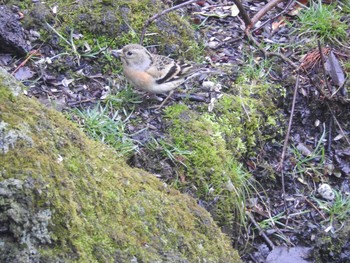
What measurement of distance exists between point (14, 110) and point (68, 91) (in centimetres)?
200

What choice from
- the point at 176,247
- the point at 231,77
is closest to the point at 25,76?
the point at 231,77

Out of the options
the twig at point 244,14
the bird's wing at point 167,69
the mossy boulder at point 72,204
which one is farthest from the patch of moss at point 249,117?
the mossy boulder at point 72,204

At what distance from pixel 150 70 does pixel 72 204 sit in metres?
2.31

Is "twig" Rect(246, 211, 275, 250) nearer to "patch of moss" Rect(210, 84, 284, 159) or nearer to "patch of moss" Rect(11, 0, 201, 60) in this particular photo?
"patch of moss" Rect(210, 84, 284, 159)

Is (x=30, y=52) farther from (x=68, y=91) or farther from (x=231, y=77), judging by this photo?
(x=231, y=77)

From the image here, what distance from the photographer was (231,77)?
545cm

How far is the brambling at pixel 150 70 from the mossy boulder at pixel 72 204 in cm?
128

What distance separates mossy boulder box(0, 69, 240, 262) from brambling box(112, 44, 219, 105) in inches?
50.5

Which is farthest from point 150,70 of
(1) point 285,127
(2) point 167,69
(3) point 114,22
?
(1) point 285,127

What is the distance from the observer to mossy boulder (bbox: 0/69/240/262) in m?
2.45

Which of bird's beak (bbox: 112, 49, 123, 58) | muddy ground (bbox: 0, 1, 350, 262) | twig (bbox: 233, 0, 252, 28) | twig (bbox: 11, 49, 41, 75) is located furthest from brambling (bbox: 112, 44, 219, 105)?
twig (bbox: 233, 0, 252, 28)

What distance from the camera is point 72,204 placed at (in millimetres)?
2643

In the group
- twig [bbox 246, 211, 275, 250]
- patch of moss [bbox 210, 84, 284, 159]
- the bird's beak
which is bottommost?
twig [bbox 246, 211, 275, 250]

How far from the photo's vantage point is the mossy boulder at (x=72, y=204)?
2.45 metres
